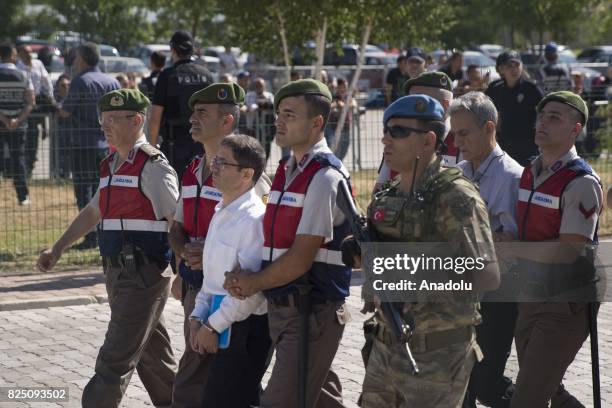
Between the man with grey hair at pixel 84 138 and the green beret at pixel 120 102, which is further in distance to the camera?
the man with grey hair at pixel 84 138

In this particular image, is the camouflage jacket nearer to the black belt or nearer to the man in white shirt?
the black belt

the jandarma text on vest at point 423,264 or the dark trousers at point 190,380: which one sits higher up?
the jandarma text on vest at point 423,264

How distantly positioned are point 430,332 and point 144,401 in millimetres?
3144

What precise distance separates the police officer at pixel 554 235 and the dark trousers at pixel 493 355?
0.40 meters

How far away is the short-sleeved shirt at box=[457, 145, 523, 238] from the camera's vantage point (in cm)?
614

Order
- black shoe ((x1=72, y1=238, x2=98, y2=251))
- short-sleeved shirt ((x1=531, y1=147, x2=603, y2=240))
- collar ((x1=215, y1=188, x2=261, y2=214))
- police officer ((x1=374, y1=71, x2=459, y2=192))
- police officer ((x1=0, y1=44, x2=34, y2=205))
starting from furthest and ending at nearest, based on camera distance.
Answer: police officer ((x1=0, y1=44, x2=34, y2=205)) < black shoe ((x1=72, y1=238, x2=98, y2=251)) < police officer ((x1=374, y1=71, x2=459, y2=192)) < short-sleeved shirt ((x1=531, y1=147, x2=603, y2=240)) < collar ((x1=215, y1=188, x2=261, y2=214))

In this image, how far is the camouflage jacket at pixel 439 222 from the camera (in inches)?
176

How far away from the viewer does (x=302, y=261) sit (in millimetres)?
5258

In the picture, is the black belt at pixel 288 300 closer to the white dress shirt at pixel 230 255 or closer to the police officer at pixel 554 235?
the white dress shirt at pixel 230 255

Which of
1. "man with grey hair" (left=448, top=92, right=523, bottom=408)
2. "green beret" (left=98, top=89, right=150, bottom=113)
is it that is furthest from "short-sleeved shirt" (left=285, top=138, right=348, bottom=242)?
"green beret" (left=98, top=89, right=150, bottom=113)

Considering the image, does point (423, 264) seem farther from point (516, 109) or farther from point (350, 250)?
point (516, 109)

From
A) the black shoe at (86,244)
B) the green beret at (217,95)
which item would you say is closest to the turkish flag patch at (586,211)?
the green beret at (217,95)

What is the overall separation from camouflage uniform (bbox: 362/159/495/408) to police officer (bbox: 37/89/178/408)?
211 cm

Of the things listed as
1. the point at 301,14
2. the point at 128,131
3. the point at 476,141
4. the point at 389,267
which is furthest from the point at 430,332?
the point at 301,14
